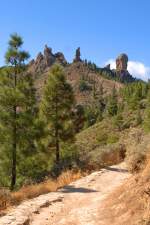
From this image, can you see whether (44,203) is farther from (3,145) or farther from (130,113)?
(130,113)

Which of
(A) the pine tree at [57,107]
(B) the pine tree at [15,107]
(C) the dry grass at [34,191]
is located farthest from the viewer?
(A) the pine tree at [57,107]

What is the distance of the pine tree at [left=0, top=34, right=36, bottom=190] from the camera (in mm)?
22516

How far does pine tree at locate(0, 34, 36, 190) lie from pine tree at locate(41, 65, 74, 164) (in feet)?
19.7

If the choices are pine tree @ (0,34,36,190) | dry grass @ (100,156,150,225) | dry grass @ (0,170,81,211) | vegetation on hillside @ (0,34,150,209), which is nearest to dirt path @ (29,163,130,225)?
dry grass @ (100,156,150,225)

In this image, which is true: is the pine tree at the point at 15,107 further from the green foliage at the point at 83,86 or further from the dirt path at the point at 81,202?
the green foliage at the point at 83,86

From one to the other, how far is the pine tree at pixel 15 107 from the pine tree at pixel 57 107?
237 inches

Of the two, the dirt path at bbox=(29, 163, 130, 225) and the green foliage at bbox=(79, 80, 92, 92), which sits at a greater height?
the green foliage at bbox=(79, 80, 92, 92)

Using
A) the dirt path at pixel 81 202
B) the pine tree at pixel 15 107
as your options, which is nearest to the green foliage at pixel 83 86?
the pine tree at pixel 15 107

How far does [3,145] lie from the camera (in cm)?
2300

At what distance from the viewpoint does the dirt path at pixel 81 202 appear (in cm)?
963

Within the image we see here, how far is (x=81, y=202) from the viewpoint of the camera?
1155cm

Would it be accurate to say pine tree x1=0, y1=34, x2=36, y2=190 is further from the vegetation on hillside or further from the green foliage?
the green foliage

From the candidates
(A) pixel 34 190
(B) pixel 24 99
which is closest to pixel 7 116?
(B) pixel 24 99

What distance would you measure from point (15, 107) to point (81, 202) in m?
12.4
